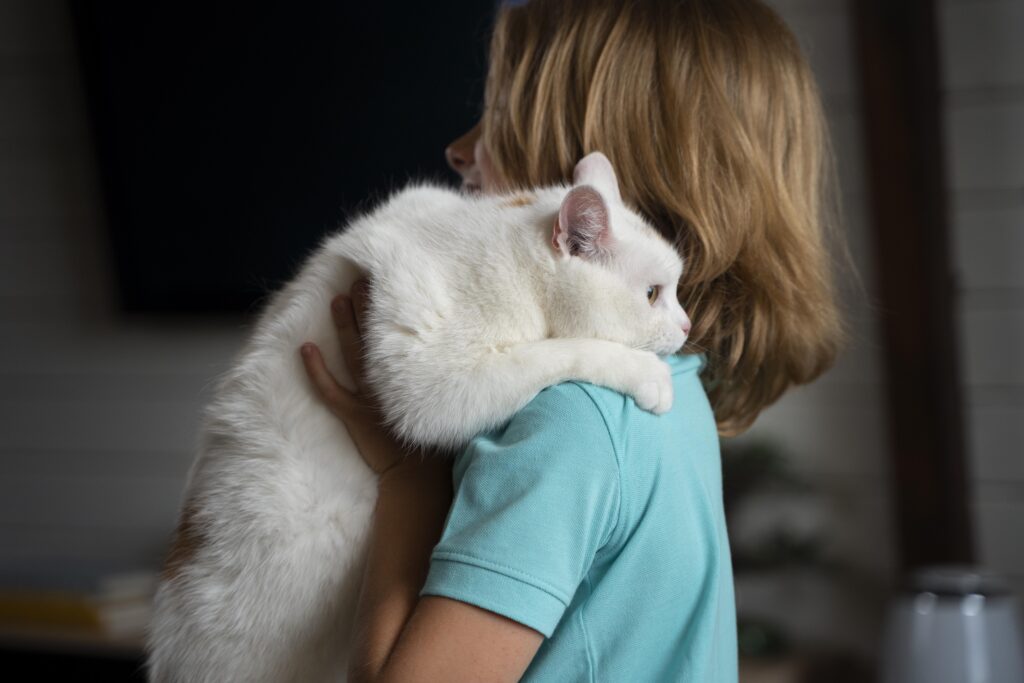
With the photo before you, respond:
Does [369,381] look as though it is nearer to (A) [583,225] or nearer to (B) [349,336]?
(B) [349,336]

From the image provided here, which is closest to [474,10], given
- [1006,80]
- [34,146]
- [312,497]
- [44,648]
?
[1006,80]

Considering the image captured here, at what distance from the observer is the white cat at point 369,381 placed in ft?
2.94

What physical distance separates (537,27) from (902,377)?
126 cm

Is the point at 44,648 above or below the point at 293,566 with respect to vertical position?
below

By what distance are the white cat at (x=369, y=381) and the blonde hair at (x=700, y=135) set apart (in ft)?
0.24

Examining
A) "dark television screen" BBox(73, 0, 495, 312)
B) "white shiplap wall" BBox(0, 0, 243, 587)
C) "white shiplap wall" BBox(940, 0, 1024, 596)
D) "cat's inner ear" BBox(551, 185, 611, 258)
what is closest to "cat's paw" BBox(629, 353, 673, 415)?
"cat's inner ear" BBox(551, 185, 611, 258)

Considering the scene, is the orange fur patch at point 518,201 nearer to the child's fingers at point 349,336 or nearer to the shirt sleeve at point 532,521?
the child's fingers at point 349,336

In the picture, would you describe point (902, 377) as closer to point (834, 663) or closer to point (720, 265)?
point (834, 663)

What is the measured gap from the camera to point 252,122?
8.02 ft

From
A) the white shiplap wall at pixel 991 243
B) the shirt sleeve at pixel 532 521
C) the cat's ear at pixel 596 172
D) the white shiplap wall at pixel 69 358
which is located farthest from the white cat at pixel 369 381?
the white shiplap wall at pixel 69 358

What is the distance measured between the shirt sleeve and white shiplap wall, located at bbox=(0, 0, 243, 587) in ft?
6.43

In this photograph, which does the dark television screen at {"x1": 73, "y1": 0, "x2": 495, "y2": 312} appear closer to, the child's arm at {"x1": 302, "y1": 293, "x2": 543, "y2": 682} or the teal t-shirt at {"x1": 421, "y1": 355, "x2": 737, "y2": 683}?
the child's arm at {"x1": 302, "y1": 293, "x2": 543, "y2": 682}

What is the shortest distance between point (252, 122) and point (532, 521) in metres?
1.95

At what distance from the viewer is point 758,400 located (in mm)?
1217
